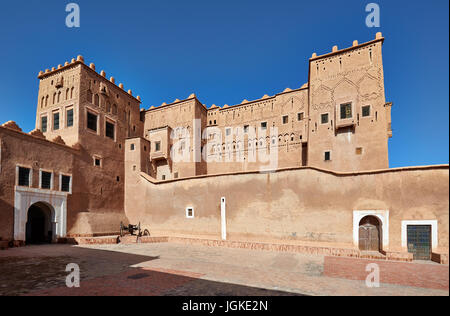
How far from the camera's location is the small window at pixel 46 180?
18.9m

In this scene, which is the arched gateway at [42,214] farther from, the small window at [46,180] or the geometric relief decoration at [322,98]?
the geometric relief decoration at [322,98]

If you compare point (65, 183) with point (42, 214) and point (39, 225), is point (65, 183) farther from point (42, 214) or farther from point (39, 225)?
point (39, 225)

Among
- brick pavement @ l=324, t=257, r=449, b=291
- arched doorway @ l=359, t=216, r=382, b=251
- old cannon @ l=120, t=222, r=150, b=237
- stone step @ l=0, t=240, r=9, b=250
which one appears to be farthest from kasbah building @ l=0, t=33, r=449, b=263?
brick pavement @ l=324, t=257, r=449, b=291

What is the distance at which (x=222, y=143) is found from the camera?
30156 millimetres

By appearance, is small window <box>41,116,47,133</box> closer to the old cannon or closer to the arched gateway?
the arched gateway

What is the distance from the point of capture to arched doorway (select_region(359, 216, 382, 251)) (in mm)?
13531

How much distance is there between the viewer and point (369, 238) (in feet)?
45.4

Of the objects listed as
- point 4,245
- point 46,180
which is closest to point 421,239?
point 4,245

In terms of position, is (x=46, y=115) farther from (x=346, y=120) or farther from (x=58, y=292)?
(x=346, y=120)

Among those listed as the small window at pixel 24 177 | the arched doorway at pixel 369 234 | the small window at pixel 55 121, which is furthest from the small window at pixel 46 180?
the arched doorway at pixel 369 234

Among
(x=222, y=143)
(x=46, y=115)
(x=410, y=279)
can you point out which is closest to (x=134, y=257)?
(x=410, y=279)

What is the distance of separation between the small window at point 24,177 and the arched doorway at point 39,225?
2.42 meters
